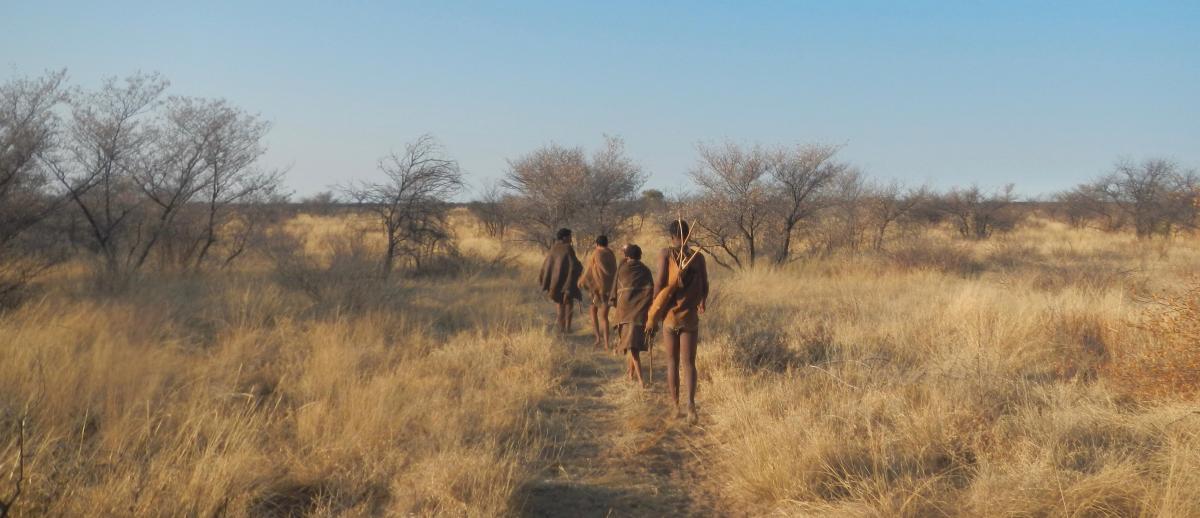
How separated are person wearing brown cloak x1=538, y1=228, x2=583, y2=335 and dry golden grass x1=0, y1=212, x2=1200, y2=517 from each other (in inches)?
35.9

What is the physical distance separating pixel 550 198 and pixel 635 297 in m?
10.6

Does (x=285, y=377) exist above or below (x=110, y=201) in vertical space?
below

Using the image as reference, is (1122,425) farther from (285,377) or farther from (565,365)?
(285,377)

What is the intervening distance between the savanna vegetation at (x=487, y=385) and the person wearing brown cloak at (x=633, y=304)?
441 mm

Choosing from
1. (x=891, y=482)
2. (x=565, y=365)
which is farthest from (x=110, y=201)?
(x=891, y=482)

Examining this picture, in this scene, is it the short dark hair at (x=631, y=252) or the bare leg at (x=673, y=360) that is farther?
the short dark hair at (x=631, y=252)

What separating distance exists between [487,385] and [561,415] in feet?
2.78

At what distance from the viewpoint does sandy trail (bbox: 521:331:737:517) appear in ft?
13.3

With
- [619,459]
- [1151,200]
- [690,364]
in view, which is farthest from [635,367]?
[1151,200]

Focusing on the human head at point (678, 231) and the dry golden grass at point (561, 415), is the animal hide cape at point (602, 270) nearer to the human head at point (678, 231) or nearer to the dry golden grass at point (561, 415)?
the dry golden grass at point (561, 415)

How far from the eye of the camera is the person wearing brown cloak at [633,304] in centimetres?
670

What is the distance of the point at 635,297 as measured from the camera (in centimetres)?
680

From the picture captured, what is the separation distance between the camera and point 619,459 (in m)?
4.82

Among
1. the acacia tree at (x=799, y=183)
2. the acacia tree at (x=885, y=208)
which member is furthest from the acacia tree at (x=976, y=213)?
the acacia tree at (x=799, y=183)
